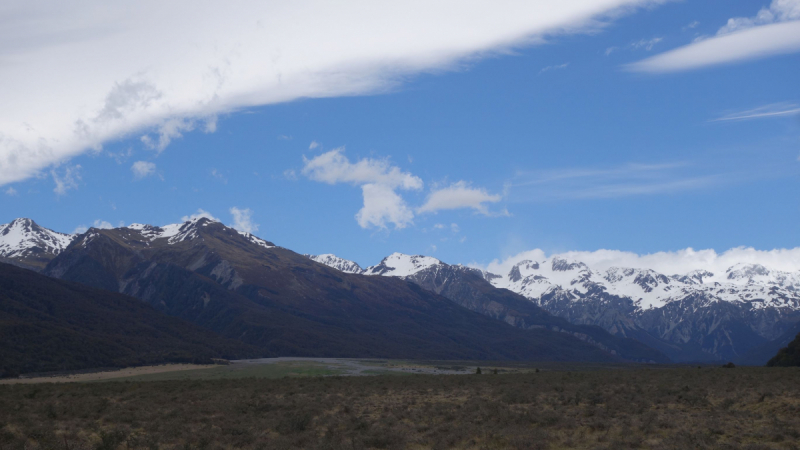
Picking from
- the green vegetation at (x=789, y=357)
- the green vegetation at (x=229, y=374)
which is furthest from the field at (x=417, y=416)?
the green vegetation at (x=789, y=357)

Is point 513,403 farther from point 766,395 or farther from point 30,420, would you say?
point 30,420

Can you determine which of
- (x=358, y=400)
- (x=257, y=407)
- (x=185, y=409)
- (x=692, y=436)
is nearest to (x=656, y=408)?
(x=692, y=436)

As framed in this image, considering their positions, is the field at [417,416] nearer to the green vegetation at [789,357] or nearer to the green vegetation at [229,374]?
the green vegetation at [229,374]

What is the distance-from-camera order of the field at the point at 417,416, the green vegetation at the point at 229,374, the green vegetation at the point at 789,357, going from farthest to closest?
1. the green vegetation at the point at 229,374
2. the green vegetation at the point at 789,357
3. the field at the point at 417,416

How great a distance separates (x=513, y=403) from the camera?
2131 inches

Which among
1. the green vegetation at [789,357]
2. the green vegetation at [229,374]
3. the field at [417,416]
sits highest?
the green vegetation at [789,357]

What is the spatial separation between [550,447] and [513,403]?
60.0 feet

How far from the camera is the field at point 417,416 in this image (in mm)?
37094

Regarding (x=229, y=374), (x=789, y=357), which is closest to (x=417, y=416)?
(x=789, y=357)

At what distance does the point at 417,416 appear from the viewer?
46938mm

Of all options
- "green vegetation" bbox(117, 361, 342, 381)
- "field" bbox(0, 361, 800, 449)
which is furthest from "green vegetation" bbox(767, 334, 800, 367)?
"green vegetation" bbox(117, 361, 342, 381)

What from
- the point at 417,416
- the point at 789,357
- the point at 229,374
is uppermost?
the point at 789,357

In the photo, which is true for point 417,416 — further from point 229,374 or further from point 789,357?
point 229,374

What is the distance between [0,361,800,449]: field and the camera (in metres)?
37.1
